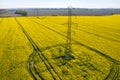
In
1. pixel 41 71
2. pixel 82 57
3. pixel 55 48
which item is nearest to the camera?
pixel 41 71

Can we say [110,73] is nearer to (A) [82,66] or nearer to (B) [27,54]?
(A) [82,66]

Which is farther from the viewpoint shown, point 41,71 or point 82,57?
point 82,57

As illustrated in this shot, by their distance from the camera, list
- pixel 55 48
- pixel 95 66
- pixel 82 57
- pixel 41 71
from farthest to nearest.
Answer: pixel 55 48, pixel 82 57, pixel 95 66, pixel 41 71

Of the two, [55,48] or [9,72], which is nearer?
[9,72]

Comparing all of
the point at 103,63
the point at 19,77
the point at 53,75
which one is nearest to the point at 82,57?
the point at 103,63

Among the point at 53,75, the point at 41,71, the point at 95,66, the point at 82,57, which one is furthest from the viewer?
the point at 82,57

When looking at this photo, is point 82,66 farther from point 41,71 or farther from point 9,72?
point 9,72

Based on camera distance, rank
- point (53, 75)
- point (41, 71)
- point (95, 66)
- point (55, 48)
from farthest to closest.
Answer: point (55, 48) < point (95, 66) < point (41, 71) < point (53, 75)

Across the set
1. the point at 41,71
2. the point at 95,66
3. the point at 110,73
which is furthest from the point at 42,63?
the point at 110,73

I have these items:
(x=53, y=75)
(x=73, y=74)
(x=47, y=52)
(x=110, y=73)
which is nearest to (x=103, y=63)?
(x=110, y=73)
